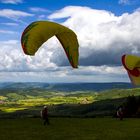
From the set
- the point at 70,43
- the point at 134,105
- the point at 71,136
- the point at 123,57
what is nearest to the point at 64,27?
the point at 70,43

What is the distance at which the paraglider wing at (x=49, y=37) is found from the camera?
25.9 meters

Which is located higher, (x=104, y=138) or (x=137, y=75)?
(x=137, y=75)

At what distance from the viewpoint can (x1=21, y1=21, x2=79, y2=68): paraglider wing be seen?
85.0ft

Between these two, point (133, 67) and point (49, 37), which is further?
point (133, 67)

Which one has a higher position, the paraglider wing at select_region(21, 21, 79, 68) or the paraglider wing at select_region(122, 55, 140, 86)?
the paraglider wing at select_region(21, 21, 79, 68)

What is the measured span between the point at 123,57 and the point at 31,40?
34.0ft

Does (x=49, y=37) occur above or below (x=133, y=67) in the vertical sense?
above

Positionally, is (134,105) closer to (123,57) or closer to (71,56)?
(123,57)

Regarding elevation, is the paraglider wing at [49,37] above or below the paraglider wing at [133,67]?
above

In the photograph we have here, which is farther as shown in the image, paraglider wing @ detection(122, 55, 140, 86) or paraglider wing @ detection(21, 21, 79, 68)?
paraglider wing @ detection(122, 55, 140, 86)

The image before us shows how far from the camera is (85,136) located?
3077 cm

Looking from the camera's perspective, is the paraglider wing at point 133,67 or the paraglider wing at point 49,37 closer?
the paraglider wing at point 49,37

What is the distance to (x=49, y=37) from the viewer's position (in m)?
27.1

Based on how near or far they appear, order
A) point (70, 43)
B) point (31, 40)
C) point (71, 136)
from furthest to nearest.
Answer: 1. point (71, 136)
2. point (70, 43)
3. point (31, 40)
